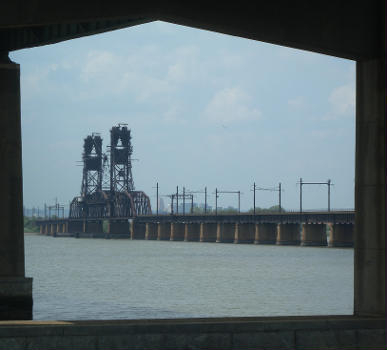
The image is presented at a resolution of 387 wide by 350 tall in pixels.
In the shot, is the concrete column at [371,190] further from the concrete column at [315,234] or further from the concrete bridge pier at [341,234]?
the concrete column at [315,234]

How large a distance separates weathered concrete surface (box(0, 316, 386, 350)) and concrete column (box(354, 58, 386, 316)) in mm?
1228

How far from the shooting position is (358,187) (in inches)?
834

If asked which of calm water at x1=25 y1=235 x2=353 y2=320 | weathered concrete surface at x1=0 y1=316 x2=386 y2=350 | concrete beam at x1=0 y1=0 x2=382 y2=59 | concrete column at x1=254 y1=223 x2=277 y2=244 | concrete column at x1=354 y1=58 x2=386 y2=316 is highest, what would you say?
concrete beam at x1=0 y1=0 x2=382 y2=59

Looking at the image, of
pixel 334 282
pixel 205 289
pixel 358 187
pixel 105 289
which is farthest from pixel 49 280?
pixel 358 187

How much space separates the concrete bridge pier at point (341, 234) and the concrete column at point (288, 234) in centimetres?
1380

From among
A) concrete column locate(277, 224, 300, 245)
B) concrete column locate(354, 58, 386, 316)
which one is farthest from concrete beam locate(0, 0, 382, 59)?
concrete column locate(277, 224, 300, 245)

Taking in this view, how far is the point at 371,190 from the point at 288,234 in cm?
16497

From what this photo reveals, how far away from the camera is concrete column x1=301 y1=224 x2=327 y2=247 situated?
175 m

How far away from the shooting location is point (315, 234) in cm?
17562

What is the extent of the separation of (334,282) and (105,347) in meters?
64.7

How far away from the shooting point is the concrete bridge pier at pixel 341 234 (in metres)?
167

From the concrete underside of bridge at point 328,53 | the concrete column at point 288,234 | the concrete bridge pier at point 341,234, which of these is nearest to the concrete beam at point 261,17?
the concrete underside of bridge at point 328,53

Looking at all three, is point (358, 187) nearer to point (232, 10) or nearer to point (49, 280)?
point (232, 10)

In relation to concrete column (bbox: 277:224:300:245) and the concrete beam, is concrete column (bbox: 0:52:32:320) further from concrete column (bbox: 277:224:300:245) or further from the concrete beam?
concrete column (bbox: 277:224:300:245)
